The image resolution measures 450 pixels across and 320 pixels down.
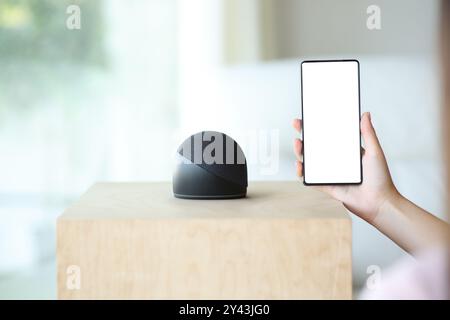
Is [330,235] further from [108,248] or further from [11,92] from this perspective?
[11,92]

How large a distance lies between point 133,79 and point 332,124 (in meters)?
1.50

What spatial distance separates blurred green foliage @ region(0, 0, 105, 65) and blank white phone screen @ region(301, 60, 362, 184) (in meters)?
1.56

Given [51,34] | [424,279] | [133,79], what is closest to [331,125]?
[424,279]

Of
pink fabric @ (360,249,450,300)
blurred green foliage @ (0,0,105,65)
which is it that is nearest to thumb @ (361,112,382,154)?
pink fabric @ (360,249,450,300)

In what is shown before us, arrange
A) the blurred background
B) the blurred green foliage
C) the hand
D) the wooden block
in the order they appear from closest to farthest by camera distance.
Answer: the wooden block, the hand, the blurred background, the blurred green foliage

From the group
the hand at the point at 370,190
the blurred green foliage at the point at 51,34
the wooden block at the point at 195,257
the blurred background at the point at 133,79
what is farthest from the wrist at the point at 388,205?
the blurred green foliage at the point at 51,34

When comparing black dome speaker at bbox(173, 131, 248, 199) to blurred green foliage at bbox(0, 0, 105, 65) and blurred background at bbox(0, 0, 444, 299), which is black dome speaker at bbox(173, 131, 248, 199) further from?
blurred green foliage at bbox(0, 0, 105, 65)

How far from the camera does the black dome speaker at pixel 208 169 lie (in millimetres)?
780

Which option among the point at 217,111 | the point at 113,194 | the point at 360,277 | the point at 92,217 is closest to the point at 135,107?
the point at 217,111

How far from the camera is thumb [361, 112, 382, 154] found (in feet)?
2.78

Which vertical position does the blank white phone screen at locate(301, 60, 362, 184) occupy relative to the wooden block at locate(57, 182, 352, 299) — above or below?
above

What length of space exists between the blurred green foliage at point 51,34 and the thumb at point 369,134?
1512 mm

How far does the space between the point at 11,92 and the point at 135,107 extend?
0.42 meters

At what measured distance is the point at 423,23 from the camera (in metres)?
1.94
